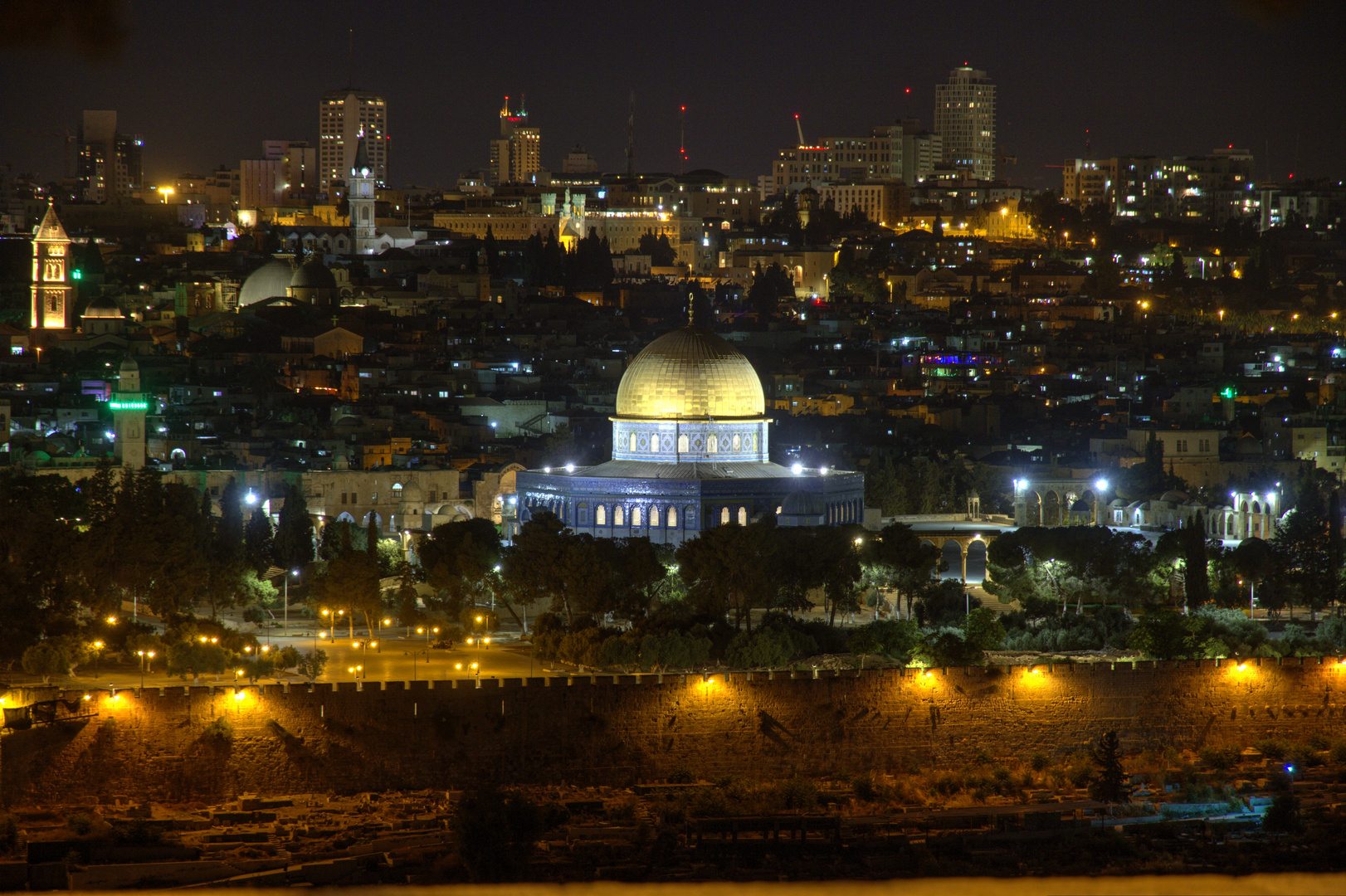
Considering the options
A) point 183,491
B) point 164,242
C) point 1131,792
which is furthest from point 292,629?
point 164,242

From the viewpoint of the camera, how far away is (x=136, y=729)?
29969mm

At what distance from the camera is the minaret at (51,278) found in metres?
77.1

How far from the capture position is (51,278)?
3061 inches

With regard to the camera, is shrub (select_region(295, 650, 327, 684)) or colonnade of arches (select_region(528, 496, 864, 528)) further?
colonnade of arches (select_region(528, 496, 864, 528))

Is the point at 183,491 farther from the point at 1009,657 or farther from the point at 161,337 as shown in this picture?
the point at 161,337

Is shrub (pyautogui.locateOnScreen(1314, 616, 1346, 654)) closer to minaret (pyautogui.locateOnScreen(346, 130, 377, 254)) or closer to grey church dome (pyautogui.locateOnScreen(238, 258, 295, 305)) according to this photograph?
grey church dome (pyautogui.locateOnScreen(238, 258, 295, 305))

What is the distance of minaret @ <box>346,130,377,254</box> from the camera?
102000mm

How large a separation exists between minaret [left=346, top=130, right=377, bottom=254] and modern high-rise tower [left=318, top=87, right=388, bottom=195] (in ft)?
143

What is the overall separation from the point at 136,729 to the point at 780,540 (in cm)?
1192

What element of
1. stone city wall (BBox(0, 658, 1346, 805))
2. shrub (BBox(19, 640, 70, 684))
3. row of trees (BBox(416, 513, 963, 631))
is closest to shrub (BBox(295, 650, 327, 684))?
stone city wall (BBox(0, 658, 1346, 805))

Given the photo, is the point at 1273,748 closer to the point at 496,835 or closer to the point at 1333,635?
the point at 1333,635

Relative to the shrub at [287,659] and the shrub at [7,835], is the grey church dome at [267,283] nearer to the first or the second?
the shrub at [287,659]

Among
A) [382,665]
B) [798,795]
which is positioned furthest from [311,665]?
[798,795]

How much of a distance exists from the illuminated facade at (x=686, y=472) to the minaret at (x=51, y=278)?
3547cm
